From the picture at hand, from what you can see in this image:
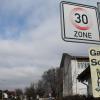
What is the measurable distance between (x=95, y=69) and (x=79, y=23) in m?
0.69

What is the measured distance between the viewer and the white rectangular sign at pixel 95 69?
4.61 m

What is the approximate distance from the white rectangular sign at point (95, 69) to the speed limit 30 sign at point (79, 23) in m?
0.21

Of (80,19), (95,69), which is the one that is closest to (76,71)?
(80,19)

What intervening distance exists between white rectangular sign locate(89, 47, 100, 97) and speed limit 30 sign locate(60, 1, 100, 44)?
210 mm

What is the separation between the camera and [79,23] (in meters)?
4.89

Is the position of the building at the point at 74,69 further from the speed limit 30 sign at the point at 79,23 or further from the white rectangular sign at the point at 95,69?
the white rectangular sign at the point at 95,69

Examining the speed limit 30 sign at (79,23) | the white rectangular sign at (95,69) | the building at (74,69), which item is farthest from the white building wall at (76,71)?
the white rectangular sign at (95,69)

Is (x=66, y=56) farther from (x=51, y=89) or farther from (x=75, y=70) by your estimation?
(x=51, y=89)

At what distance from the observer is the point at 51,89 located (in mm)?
124625

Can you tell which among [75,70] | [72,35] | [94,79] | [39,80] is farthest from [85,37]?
[39,80]

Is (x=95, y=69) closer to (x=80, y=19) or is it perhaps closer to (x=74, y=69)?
(x=80, y=19)

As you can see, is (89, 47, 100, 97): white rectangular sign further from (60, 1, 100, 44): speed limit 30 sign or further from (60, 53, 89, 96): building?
(60, 53, 89, 96): building

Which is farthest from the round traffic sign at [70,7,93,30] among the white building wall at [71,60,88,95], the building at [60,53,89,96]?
the building at [60,53,89,96]

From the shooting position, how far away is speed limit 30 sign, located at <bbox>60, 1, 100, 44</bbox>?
4.75m
